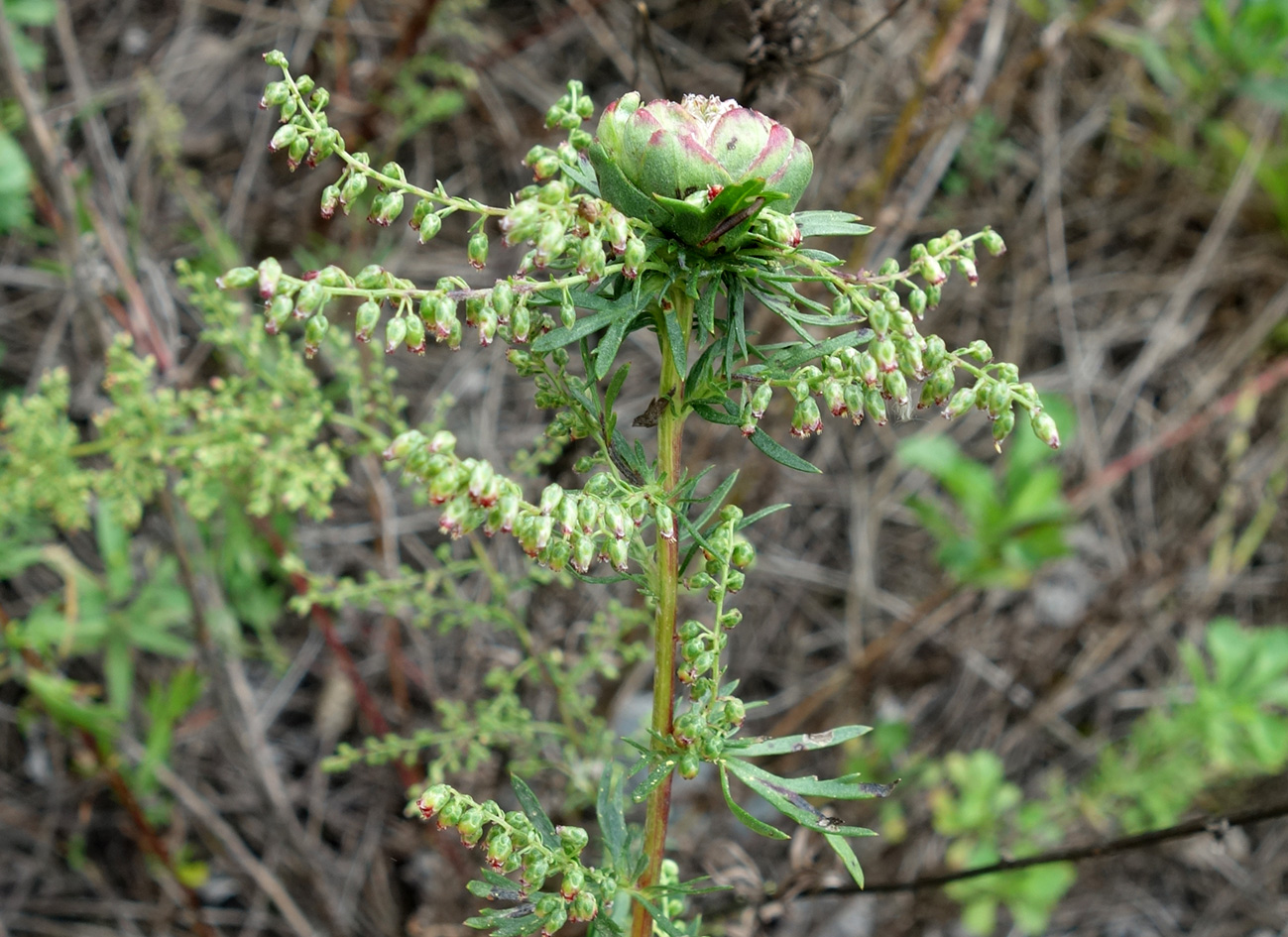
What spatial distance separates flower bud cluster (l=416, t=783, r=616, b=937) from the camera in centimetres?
115

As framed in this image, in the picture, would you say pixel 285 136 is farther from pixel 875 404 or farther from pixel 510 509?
pixel 875 404

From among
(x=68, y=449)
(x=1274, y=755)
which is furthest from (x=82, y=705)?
(x=1274, y=755)

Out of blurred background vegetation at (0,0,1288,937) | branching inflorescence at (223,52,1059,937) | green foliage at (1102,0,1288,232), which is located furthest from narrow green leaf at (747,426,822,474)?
green foliage at (1102,0,1288,232)

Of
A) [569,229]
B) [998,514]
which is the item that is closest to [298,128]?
[569,229]

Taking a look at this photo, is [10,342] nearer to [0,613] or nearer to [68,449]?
[0,613]

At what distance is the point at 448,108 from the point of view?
318 centimetres

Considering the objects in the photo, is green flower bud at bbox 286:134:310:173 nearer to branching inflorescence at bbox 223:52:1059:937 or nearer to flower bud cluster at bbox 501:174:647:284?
branching inflorescence at bbox 223:52:1059:937

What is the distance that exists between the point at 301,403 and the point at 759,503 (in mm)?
→ 1559

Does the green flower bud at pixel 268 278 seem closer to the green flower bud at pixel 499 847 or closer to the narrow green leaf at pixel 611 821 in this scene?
the green flower bud at pixel 499 847

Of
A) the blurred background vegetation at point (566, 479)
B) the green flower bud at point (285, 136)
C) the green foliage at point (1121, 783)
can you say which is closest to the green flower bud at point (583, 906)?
the blurred background vegetation at point (566, 479)

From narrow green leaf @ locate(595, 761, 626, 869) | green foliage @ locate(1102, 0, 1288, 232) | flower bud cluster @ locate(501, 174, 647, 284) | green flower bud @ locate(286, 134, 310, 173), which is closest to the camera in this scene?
flower bud cluster @ locate(501, 174, 647, 284)

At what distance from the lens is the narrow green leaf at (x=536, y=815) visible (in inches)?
50.1

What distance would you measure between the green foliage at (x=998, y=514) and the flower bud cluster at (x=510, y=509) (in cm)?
258

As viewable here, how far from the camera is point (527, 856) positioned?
122cm
